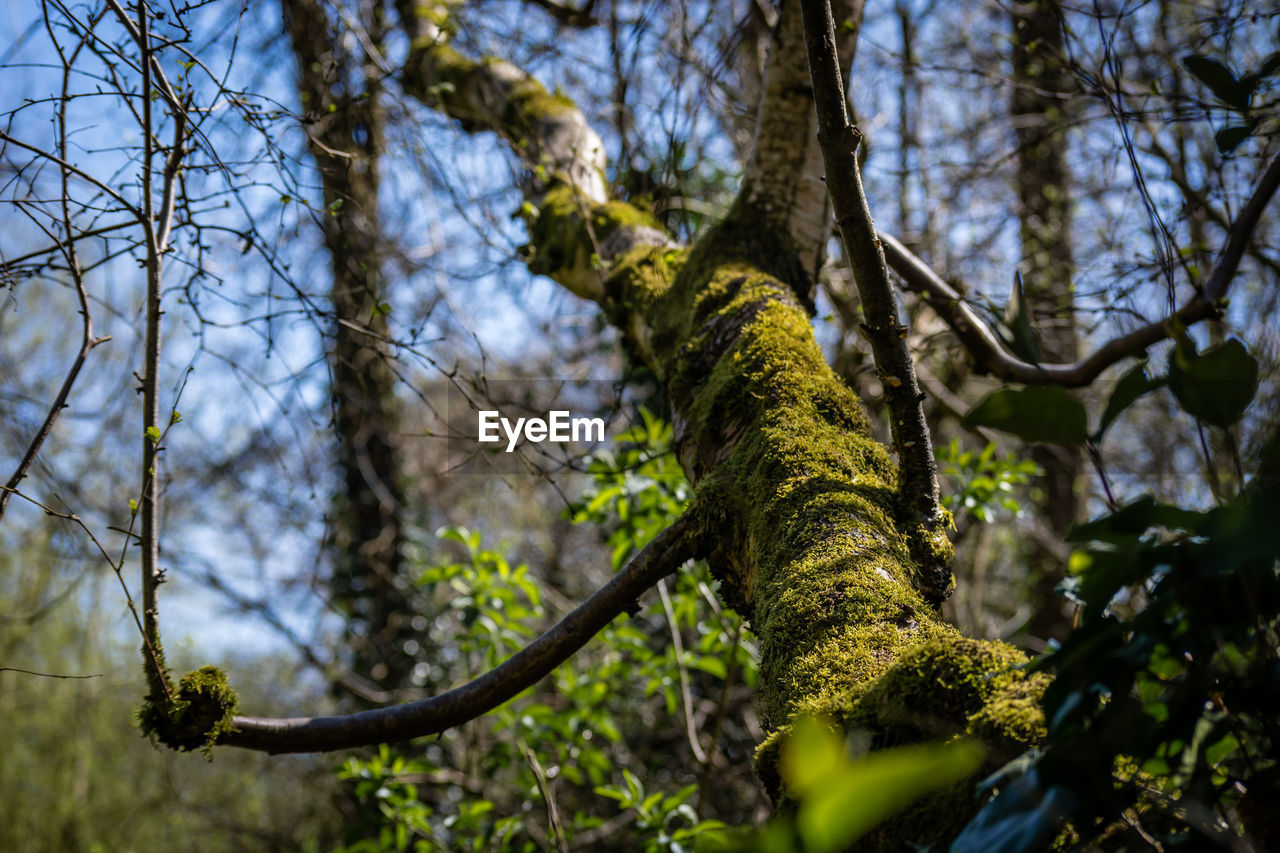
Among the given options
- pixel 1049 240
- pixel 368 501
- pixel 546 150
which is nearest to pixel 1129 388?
pixel 546 150

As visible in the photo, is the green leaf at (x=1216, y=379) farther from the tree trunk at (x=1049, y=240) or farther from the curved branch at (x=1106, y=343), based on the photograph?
the tree trunk at (x=1049, y=240)

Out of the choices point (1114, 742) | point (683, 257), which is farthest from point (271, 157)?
point (1114, 742)

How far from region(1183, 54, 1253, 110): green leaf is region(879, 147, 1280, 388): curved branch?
384mm

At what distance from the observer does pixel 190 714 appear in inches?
57.9

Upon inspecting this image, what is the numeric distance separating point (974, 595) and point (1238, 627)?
4146mm

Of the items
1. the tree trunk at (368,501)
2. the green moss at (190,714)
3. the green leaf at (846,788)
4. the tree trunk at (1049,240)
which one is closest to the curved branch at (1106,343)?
the green leaf at (846,788)

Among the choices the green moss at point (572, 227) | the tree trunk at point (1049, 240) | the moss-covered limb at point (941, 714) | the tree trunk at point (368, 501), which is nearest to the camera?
the moss-covered limb at point (941, 714)

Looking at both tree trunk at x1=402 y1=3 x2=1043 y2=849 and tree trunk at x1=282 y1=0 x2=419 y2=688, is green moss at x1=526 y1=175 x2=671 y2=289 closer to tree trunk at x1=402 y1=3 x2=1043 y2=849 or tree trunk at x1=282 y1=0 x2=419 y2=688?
tree trunk at x1=402 y1=3 x2=1043 y2=849

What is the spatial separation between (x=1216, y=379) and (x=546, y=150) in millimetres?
2413

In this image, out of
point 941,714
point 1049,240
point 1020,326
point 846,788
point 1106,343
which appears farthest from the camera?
point 1049,240

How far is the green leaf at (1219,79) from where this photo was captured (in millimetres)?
1284

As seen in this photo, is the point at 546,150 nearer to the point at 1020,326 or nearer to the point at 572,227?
the point at 572,227

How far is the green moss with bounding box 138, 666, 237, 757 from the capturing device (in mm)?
1462

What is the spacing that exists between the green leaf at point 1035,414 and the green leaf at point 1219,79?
80 centimetres
